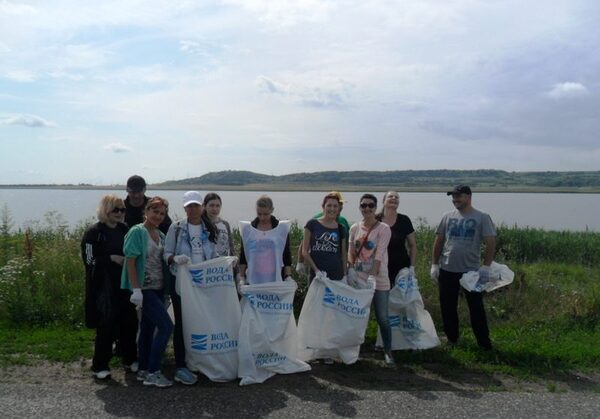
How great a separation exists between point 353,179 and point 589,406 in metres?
63.7

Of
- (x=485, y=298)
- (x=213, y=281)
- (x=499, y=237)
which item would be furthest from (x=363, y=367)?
(x=499, y=237)

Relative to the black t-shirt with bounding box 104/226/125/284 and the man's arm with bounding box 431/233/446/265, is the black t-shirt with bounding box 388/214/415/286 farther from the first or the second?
the black t-shirt with bounding box 104/226/125/284

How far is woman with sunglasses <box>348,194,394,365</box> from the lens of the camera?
5402mm

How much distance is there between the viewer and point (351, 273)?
5520mm

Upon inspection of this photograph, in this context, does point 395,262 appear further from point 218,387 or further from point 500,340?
point 218,387

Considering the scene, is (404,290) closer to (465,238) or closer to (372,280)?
(372,280)

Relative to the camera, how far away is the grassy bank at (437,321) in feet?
17.5

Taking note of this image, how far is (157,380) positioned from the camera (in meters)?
4.52

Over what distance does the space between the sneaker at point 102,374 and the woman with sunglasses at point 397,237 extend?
303 cm

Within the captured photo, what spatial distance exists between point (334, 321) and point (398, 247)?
44.7 inches

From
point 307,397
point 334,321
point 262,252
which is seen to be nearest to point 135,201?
point 262,252

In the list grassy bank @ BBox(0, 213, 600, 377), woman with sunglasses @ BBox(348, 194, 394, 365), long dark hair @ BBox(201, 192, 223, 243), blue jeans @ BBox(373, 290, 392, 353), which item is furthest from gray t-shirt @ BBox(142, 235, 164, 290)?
blue jeans @ BBox(373, 290, 392, 353)

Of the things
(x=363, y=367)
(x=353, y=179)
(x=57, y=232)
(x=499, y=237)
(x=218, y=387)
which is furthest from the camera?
(x=353, y=179)

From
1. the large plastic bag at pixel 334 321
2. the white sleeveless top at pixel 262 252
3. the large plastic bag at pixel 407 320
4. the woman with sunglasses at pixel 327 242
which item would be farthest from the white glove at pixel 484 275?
the white sleeveless top at pixel 262 252
